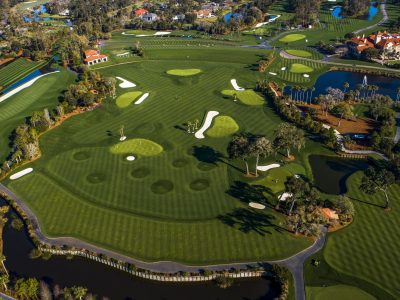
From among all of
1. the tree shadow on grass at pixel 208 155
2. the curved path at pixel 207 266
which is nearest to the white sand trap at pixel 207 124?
the tree shadow on grass at pixel 208 155

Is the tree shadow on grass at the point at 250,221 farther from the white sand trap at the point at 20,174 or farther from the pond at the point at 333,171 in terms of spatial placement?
the white sand trap at the point at 20,174

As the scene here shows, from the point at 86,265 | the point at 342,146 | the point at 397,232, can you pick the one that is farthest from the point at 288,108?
the point at 86,265

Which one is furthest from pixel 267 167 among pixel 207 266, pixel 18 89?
pixel 18 89

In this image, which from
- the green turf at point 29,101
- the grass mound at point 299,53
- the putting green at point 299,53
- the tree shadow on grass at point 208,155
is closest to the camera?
the tree shadow on grass at point 208,155

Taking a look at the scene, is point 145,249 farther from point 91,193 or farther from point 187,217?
point 91,193

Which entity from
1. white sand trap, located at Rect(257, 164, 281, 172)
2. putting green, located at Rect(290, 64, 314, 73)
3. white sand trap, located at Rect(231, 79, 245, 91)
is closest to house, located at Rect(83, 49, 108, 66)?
white sand trap, located at Rect(231, 79, 245, 91)

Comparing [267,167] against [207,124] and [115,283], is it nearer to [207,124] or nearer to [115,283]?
[207,124]

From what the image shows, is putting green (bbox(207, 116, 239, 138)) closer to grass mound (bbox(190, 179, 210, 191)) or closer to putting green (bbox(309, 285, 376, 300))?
grass mound (bbox(190, 179, 210, 191))
